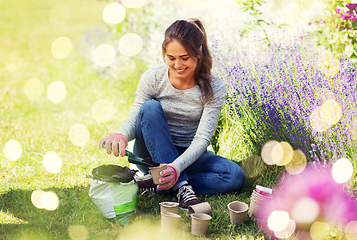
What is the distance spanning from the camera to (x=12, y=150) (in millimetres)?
3270

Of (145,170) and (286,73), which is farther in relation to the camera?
(286,73)

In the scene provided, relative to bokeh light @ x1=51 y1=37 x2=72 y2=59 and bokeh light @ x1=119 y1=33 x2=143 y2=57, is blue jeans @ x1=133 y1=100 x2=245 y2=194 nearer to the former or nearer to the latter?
bokeh light @ x1=119 y1=33 x2=143 y2=57

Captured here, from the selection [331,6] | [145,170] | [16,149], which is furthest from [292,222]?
[16,149]

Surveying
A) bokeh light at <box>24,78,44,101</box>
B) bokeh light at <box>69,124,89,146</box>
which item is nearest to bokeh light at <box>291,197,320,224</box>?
bokeh light at <box>69,124,89,146</box>

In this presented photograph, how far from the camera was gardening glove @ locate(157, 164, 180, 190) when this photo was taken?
2006mm

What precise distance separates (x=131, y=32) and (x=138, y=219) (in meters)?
3.16

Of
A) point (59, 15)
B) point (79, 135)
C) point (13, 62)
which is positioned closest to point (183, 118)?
point (79, 135)

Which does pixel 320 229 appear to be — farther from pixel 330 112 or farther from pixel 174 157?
pixel 174 157

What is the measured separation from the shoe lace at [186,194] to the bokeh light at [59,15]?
10252mm

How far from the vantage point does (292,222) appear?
185 cm

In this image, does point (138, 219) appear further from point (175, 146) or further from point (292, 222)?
point (292, 222)

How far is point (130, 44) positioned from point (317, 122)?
10.0 feet

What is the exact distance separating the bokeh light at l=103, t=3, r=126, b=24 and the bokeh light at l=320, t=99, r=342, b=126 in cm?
337

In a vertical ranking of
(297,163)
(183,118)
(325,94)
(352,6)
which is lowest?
(297,163)
